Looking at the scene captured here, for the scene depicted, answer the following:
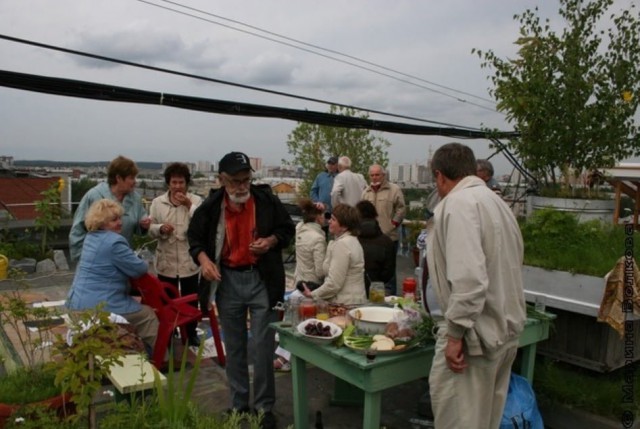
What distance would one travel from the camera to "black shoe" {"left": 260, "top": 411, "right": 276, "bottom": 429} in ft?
10.6

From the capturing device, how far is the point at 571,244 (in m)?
3.86

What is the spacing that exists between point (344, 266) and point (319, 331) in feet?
3.36

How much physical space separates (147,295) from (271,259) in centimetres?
134

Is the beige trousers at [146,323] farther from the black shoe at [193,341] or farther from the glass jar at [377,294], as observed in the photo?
the glass jar at [377,294]

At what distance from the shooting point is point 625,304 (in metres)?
3.07

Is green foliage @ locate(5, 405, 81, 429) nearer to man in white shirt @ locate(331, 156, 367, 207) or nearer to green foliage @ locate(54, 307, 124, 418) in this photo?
green foliage @ locate(54, 307, 124, 418)

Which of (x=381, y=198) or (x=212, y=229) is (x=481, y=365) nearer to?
(x=212, y=229)

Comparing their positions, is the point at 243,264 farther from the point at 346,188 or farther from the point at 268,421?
the point at 346,188

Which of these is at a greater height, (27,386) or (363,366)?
(363,366)

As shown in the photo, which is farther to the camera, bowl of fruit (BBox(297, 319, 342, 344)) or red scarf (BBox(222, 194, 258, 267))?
red scarf (BBox(222, 194, 258, 267))

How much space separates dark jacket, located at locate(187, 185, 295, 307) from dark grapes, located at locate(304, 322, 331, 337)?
56cm

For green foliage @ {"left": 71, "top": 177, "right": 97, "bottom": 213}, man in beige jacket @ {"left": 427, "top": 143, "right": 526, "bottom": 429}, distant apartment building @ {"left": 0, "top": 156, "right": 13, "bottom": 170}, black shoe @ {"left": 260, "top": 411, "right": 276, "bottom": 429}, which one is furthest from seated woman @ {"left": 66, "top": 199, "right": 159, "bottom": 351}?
distant apartment building @ {"left": 0, "top": 156, "right": 13, "bottom": 170}

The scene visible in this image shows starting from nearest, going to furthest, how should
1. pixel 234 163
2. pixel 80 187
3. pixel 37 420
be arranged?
1. pixel 37 420
2. pixel 234 163
3. pixel 80 187

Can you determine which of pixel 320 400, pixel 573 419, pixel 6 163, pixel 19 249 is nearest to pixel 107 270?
pixel 320 400
